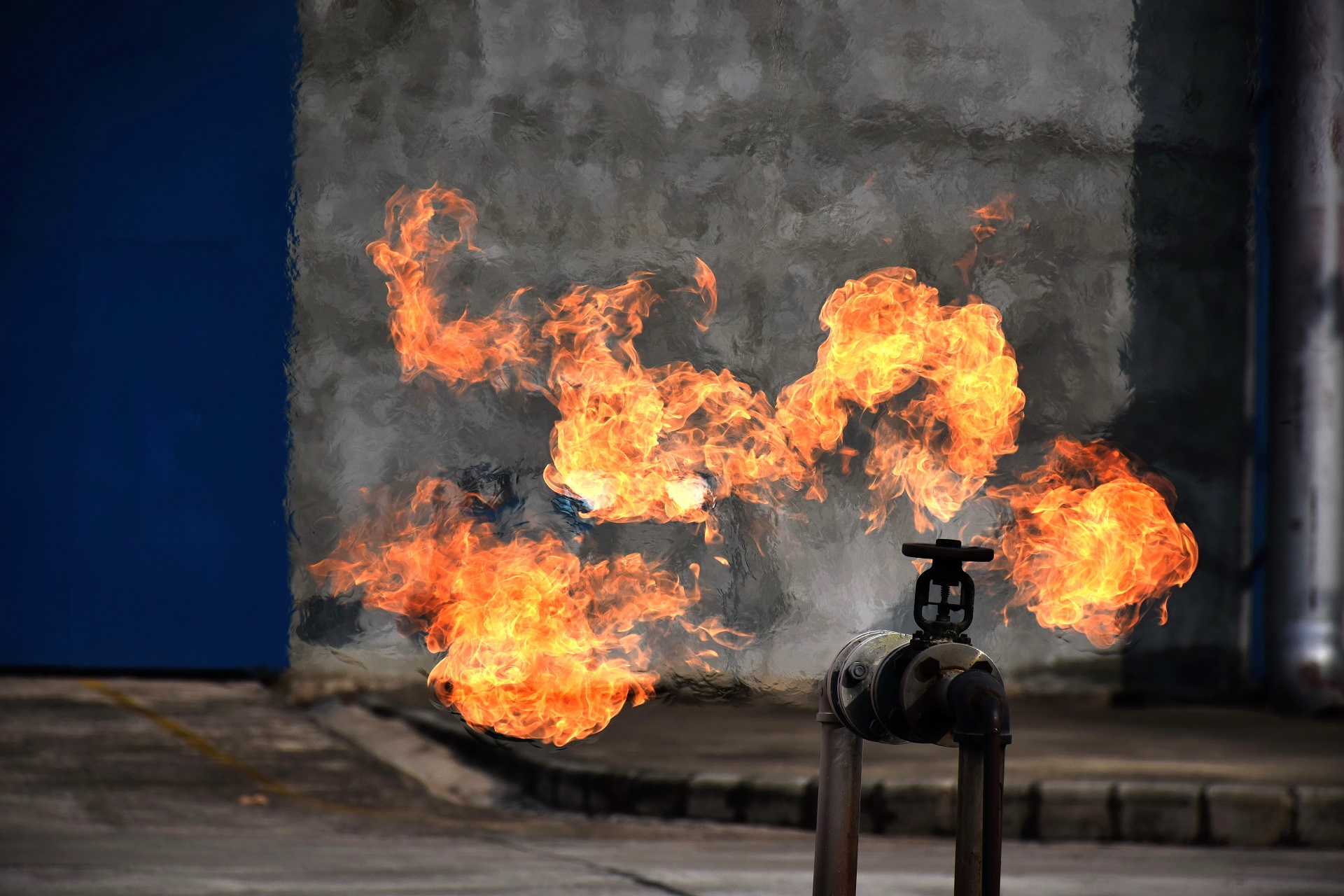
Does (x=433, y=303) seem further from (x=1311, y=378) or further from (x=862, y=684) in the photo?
(x=862, y=684)

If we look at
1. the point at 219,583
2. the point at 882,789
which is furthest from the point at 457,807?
the point at 219,583

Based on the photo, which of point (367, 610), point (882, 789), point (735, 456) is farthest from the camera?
point (367, 610)

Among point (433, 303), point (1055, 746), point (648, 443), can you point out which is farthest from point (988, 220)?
point (648, 443)

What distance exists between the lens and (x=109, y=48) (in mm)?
8555

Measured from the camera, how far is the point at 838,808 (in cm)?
244

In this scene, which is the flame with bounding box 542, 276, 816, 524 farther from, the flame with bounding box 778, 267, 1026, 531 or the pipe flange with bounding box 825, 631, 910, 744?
the pipe flange with bounding box 825, 631, 910, 744

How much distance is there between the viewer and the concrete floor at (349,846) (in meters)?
4.23

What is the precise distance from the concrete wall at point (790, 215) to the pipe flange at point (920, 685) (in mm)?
6117

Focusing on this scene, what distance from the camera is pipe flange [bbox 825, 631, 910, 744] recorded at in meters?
2.33

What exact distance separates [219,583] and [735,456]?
19.3 feet

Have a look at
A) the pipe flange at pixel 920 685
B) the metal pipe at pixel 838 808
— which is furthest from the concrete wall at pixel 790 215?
the pipe flange at pixel 920 685

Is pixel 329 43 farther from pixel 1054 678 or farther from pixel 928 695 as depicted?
pixel 928 695

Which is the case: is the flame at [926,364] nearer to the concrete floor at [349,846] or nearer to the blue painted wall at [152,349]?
the concrete floor at [349,846]

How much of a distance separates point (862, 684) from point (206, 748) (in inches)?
235
